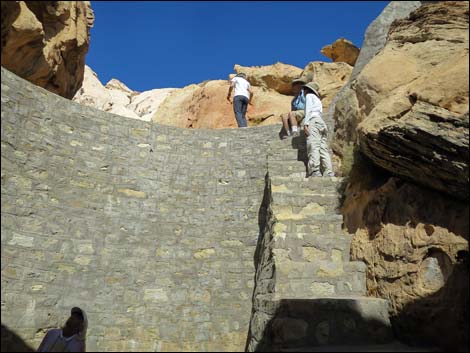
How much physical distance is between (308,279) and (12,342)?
351 centimetres

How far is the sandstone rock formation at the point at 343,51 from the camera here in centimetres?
1712

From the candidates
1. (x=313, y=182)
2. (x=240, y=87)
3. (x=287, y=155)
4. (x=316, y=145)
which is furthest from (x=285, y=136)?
(x=240, y=87)

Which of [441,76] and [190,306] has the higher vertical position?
[441,76]

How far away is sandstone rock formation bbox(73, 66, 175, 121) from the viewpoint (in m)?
21.5

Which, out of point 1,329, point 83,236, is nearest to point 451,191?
point 83,236

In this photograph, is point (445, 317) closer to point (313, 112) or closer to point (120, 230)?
point (313, 112)

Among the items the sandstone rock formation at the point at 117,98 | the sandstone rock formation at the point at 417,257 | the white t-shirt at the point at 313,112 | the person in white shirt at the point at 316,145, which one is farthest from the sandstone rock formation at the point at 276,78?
the sandstone rock formation at the point at 417,257

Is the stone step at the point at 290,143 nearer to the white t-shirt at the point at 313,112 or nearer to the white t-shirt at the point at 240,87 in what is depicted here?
the white t-shirt at the point at 313,112

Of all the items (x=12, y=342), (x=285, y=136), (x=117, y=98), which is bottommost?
(x=12, y=342)

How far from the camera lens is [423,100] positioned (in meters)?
4.61

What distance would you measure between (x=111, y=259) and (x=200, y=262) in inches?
53.2

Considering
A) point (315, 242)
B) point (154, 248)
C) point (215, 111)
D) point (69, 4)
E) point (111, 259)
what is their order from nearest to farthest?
point (315, 242)
point (111, 259)
point (154, 248)
point (69, 4)
point (215, 111)

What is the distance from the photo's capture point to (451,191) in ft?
14.7

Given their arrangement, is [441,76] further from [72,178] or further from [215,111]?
[215,111]
